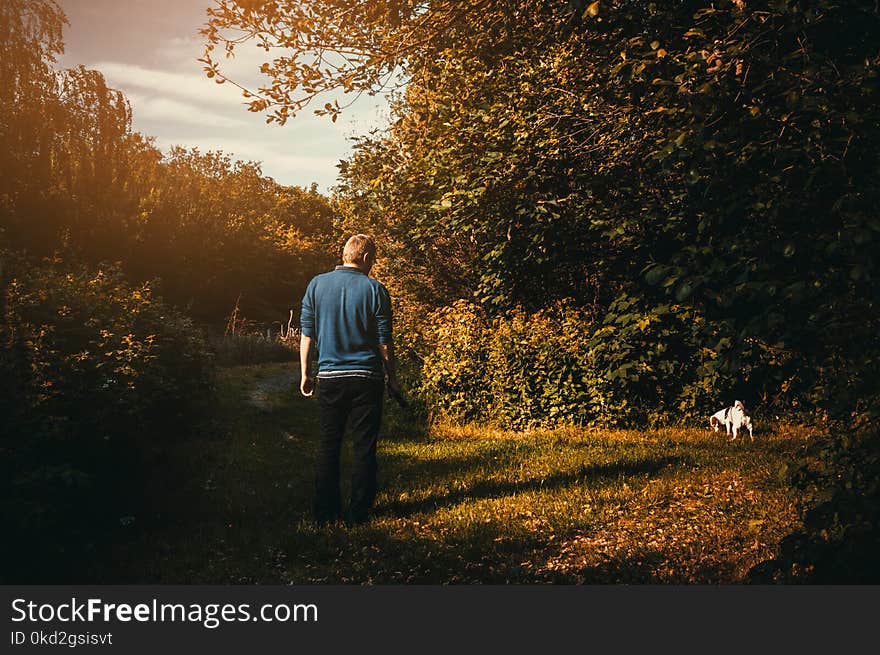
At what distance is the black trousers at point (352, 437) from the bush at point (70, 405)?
6.49ft

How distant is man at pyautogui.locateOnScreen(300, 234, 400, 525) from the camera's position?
586 centimetres

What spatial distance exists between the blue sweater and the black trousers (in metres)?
0.15

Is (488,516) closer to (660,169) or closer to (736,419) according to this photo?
(660,169)

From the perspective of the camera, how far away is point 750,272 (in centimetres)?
371

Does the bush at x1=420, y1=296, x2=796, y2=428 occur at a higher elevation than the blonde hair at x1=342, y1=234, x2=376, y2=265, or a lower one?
lower

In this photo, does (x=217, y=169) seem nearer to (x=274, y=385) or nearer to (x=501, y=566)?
(x=274, y=385)

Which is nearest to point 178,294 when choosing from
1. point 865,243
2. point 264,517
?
point 264,517

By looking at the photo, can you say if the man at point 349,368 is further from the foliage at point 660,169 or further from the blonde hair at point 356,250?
A: the foliage at point 660,169

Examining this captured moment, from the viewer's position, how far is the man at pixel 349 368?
5863 millimetres

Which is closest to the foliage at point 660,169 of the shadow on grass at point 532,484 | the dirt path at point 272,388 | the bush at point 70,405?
the shadow on grass at point 532,484

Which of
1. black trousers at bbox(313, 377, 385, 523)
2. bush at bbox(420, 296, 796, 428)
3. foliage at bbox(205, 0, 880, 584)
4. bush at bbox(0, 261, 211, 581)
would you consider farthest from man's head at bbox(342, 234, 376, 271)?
bush at bbox(420, 296, 796, 428)

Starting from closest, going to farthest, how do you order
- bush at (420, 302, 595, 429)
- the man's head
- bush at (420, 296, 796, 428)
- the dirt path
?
the man's head
bush at (420, 296, 796, 428)
bush at (420, 302, 595, 429)
the dirt path

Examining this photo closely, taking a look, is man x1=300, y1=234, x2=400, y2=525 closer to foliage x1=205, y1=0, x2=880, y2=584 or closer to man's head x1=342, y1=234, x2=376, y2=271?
man's head x1=342, y1=234, x2=376, y2=271

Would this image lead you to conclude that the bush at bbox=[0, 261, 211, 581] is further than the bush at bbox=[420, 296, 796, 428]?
No
